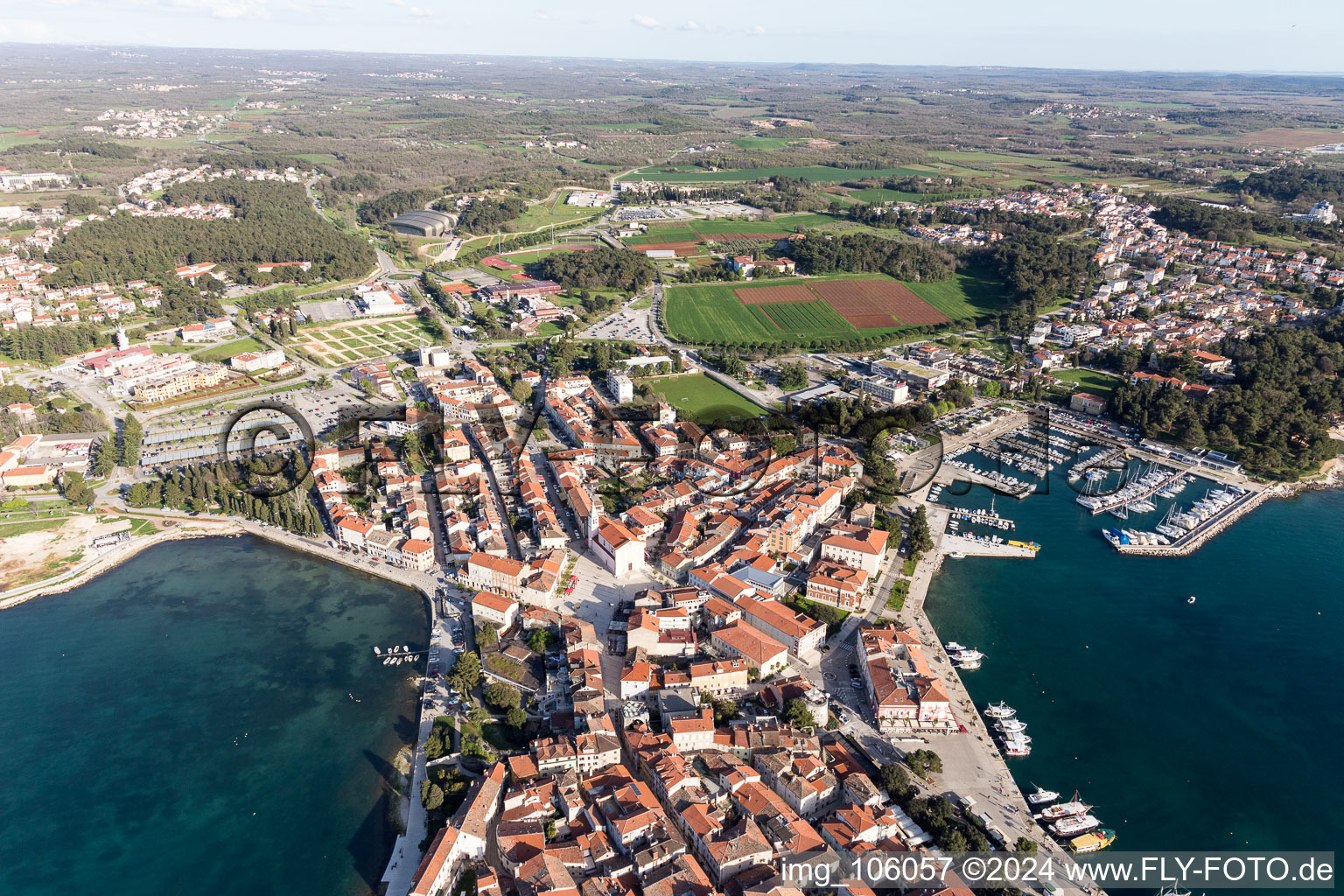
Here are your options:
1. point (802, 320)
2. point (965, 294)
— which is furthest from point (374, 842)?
point (965, 294)

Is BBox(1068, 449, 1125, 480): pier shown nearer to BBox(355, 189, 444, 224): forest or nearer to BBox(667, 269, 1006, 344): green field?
BBox(667, 269, 1006, 344): green field

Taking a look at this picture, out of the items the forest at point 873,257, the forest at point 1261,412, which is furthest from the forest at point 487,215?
the forest at point 1261,412

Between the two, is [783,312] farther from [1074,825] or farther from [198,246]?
[198,246]

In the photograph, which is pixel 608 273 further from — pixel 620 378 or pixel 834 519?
pixel 834 519

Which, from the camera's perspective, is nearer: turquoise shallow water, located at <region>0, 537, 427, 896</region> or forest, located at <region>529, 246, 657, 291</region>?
turquoise shallow water, located at <region>0, 537, 427, 896</region>

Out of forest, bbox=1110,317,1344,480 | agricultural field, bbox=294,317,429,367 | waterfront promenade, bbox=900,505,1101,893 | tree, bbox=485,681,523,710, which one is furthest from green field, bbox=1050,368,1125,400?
agricultural field, bbox=294,317,429,367

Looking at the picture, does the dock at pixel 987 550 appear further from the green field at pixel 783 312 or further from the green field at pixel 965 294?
the green field at pixel 965 294
